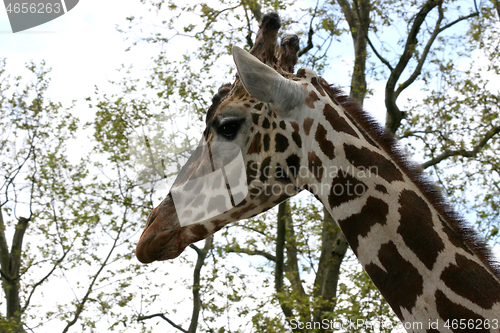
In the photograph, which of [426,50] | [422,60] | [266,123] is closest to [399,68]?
[422,60]

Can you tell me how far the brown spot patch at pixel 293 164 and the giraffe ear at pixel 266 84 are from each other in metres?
0.29

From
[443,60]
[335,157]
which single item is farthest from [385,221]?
[443,60]

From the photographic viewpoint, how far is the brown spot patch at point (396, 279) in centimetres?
202

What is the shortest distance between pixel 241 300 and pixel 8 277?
7938 mm

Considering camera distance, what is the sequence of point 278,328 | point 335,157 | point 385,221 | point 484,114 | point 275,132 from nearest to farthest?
point 385,221, point 335,157, point 275,132, point 278,328, point 484,114

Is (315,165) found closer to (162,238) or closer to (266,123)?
(266,123)

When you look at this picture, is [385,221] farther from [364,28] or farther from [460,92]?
[460,92]

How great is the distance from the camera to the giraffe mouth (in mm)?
2561

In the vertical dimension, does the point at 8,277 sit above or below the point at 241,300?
above

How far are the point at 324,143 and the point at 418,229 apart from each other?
70cm

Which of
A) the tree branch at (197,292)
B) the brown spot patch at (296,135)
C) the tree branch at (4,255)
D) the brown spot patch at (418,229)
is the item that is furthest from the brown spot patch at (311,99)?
the tree branch at (4,255)

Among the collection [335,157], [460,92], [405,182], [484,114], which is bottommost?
[405,182]

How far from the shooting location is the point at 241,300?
35.6ft

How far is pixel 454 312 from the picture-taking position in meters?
1.90
